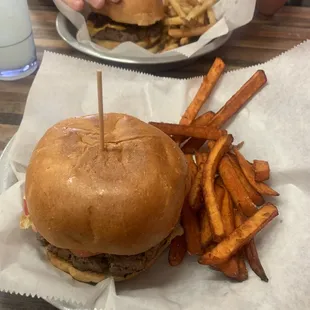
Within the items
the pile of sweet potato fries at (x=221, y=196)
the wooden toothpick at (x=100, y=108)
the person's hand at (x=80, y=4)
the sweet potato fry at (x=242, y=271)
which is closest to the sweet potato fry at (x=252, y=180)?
the pile of sweet potato fries at (x=221, y=196)

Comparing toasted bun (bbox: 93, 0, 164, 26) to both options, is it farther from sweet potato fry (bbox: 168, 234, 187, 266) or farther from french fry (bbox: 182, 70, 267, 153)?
sweet potato fry (bbox: 168, 234, 187, 266)

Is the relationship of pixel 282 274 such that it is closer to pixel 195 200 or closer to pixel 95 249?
pixel 195 200

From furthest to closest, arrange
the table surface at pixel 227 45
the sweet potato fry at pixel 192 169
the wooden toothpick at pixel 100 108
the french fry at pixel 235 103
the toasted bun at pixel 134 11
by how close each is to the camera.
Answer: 1. the toasted bun at pixel 134 11
2. the table surface at pixel 227 45
3. the french fry at pixel 235 103
4. the sweet potato fry at pixel 192 169
5. the wooden toothpick at pixel 100 108

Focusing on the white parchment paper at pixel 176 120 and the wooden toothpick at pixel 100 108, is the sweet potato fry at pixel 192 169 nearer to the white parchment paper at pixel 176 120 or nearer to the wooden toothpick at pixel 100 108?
the white parchment paper at pixel 176 120

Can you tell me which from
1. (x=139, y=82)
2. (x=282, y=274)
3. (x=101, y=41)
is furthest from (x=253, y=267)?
(x=101, y=41)

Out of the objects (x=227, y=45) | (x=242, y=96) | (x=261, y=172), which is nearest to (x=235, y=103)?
(x=242, y=96)

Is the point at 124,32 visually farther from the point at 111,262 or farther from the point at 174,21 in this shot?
the point at 111,262

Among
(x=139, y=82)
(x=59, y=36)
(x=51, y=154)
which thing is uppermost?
(x=51, y=154)
